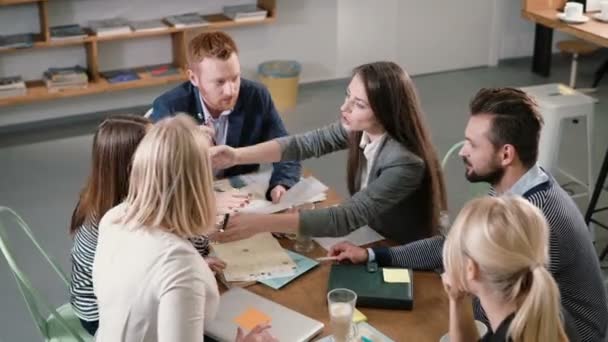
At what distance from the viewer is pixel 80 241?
2150 millimetres

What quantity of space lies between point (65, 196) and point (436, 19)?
10.5ft

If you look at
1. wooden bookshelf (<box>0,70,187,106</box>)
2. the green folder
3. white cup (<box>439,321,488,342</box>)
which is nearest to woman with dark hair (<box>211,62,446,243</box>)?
the green folder

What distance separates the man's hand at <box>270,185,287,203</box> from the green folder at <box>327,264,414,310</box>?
19.7 inches

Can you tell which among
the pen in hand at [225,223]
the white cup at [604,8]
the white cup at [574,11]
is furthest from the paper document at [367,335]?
the white cup at [604,8]

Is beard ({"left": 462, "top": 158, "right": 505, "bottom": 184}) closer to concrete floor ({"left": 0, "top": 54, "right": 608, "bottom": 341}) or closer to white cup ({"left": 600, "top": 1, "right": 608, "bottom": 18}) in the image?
concrete floor ({"left": 0, "top": 54, "right": 608, "bottom": 341})

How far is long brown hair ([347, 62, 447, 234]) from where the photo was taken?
2420 millimetres

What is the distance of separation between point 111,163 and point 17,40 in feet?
10.4

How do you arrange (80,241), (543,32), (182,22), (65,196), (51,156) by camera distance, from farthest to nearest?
(543,32) → (182,22) → (51,156) → (65,196) → (80,241)

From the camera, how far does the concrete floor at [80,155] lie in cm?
362

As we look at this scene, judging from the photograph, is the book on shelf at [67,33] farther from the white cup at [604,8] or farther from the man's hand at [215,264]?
the man's hand at [215,264]

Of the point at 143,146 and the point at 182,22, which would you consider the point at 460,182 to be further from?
the point at 143,146

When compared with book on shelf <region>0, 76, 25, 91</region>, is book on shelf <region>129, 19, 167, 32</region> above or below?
above

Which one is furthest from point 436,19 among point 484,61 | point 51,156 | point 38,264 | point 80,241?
point 80,241

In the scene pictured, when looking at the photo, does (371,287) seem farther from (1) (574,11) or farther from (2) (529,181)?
(1) (574,11)
